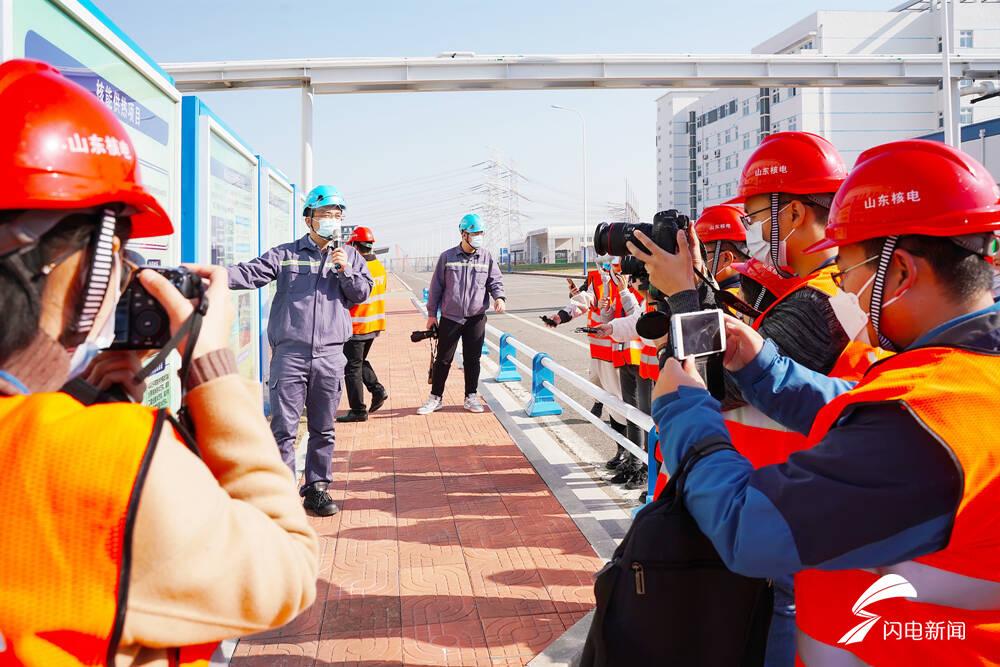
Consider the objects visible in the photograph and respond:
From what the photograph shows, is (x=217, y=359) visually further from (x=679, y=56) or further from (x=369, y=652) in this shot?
(x=679, y=56)

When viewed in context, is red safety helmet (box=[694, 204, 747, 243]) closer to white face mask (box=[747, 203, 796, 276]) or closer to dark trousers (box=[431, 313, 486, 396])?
white face mask (box=[747, 203, 796, 276])

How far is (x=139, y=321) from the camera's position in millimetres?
1273

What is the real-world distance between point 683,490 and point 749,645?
41 cm

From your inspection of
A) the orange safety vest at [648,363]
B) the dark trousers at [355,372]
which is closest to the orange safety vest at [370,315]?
the dark trousers at [355,372]

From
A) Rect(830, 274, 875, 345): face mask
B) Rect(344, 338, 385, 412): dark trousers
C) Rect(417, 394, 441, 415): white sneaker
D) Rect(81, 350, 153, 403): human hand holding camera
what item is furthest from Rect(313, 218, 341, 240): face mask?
A: Rect(81, 350, 153, 403): human hand holding camera

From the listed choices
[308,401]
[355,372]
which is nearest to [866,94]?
[355,372]

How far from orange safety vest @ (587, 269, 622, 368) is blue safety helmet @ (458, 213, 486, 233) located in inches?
72.2

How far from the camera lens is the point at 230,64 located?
10.9 m

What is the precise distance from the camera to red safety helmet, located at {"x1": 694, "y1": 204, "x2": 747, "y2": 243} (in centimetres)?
470

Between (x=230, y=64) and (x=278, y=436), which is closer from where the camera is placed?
(x=278, y=436)

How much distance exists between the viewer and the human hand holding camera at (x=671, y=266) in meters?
2.13

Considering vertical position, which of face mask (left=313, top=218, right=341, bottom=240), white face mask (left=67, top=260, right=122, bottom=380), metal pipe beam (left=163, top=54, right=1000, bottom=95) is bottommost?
white face mask (left=67, top=260, right=122, bottom=380)

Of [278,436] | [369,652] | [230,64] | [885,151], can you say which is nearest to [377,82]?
[230,64]

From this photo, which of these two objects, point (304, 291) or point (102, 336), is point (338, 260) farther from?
point (102, 336)
